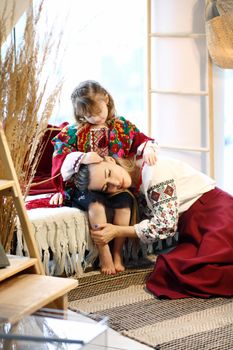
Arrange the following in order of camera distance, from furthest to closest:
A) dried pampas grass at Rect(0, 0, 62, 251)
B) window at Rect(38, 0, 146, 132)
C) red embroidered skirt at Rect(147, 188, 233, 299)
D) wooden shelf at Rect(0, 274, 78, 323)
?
window at Rect(38, 0, 146, 132) → red embroidered skirt at Rect(147, 188, 233, 299) → dried pampas grass at Rect(0, 0, 62, 251) → wooden shelf at Rect(0, 274, 78, 323)

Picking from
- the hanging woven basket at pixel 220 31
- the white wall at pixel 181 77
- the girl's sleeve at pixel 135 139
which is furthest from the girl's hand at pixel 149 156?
the white wall at pixel 181 77

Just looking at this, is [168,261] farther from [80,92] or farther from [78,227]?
[80,92]

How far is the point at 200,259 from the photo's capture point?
3.07m

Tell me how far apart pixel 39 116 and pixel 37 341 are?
4.30ft

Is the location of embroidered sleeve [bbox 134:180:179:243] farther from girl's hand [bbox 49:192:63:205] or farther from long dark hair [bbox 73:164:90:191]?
girl's hand [bbox 49:192:63:205]

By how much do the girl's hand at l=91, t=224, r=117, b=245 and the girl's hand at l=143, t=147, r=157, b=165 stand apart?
357 millimetres

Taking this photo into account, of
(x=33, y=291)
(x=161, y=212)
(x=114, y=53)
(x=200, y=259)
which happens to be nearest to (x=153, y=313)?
(x=200, y=259)

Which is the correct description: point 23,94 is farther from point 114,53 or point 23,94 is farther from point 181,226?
point 114,53

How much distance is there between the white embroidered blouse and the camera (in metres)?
3.29

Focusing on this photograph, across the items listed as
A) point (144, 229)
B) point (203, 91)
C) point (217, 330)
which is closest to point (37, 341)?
point (217, 330)

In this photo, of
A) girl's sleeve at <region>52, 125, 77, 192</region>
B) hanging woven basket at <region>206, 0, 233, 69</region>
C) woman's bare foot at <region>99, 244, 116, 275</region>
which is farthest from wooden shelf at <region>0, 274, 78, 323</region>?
hanging woven basket at <region>206, 0, 233, 69</region>

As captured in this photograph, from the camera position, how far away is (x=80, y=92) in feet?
11.2

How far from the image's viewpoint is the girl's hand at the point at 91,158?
3.32m

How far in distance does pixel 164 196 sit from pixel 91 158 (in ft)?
1.29
